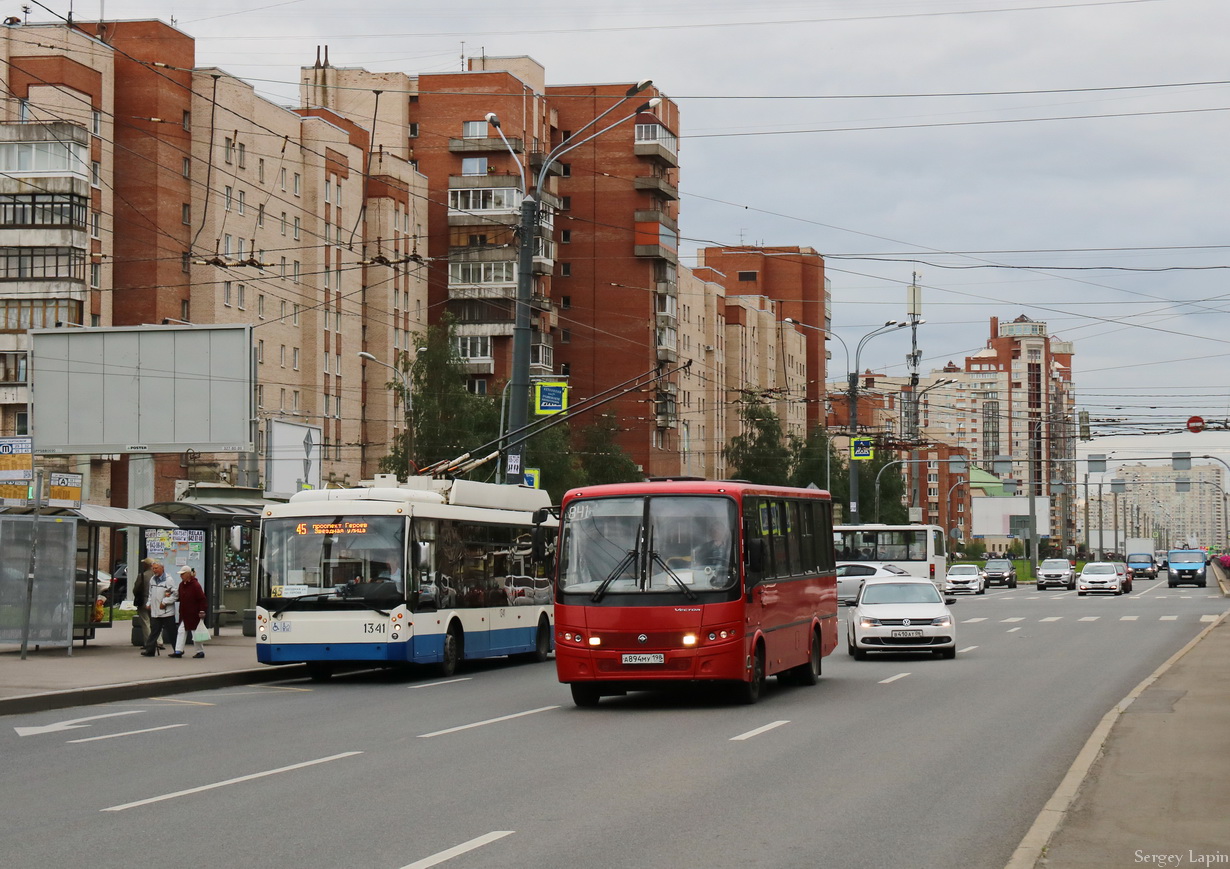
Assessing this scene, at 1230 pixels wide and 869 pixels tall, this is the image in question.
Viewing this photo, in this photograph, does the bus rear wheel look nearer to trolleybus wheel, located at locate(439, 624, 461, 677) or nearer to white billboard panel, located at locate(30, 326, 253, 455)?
trolleybus wheel, located at locate(439, 624, 461, 677)

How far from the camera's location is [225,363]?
39.1 metres

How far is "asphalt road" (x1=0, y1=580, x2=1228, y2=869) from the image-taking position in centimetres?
937

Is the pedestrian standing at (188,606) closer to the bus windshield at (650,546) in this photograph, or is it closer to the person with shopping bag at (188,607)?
the person with shopping bag at (188,607)

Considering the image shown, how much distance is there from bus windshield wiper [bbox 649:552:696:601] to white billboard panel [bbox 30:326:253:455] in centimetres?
2179

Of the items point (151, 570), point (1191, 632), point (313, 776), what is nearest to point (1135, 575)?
point (1191, 632)

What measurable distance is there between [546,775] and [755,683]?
7.06 metres

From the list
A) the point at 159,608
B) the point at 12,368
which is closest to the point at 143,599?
the point at 159,608

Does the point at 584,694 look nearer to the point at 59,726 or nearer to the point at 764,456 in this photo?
the point at 59,726

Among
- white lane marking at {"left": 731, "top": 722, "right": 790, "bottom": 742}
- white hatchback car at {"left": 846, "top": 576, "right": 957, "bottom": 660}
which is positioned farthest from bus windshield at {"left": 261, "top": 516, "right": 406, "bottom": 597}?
white lane marking at {"left": 731, "top": 722, "right": 790, "bottom": 742}

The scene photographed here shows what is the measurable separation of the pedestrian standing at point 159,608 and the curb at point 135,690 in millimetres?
2141

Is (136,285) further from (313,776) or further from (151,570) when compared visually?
(313,776)

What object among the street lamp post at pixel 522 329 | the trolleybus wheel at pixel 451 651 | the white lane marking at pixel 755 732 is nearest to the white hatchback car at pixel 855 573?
the street lamp post at pixel 522 329

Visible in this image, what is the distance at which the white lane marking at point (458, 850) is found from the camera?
877 cm

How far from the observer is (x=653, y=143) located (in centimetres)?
10150
